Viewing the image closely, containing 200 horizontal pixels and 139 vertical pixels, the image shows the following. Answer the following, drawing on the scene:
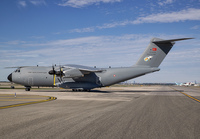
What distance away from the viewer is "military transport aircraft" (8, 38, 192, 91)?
31875mm

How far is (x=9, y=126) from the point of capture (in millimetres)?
6930

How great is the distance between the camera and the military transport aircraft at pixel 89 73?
31875mm

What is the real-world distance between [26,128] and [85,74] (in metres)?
27.4

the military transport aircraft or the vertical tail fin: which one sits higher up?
the vertical tail fin

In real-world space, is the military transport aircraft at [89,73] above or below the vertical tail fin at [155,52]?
below

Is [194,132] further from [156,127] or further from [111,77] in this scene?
[111,77]

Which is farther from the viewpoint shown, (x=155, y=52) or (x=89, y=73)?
(x=89, y=73)

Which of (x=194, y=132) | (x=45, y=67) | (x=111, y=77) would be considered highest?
(x=45, y=67)

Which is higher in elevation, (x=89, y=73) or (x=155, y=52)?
(x=155, y=52)

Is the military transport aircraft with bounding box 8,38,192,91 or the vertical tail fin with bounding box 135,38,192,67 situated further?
the military transport aircraft with bounding box 8,38,192,91

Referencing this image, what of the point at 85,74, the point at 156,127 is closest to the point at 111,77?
the point at 85,74

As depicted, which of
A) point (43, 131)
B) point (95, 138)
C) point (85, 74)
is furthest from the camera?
point (85, 74)

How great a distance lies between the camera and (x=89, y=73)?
111 ft

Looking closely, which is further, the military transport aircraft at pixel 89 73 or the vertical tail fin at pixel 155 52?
the military transport aircraft at pixel 89 73
